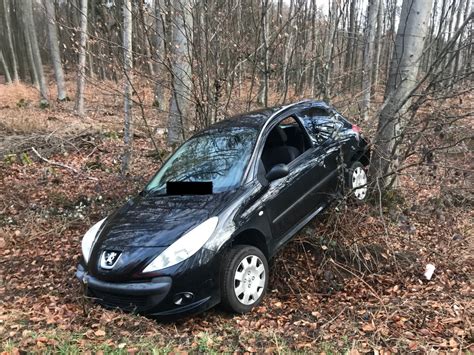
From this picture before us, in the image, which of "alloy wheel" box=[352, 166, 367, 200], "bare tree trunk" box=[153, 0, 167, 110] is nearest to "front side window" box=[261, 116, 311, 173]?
"alloy wheel" box=[352, 166, 367, 200]

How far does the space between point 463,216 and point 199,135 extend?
4.11m

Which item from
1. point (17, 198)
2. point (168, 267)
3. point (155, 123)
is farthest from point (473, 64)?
point (17, 198)

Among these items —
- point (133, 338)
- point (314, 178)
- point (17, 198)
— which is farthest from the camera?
point (17, 198)

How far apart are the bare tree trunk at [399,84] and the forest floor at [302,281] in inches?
18.6

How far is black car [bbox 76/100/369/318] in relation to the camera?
149 inches

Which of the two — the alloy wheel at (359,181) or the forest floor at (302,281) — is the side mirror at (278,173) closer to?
the forest floor at (302,281)

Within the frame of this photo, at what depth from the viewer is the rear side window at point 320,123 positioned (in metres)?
5.64

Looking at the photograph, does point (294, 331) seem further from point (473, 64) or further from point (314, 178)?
point (473, 64)

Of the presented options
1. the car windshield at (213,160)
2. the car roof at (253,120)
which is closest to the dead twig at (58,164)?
the car windshield at (213,160)

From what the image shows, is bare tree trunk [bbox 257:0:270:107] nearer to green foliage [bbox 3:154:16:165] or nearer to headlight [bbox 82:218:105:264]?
headlight [bbox 82:218:105:264]

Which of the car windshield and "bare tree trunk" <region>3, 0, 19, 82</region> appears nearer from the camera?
the car windshield

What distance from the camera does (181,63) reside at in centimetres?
763

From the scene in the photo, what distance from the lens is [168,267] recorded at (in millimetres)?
3742

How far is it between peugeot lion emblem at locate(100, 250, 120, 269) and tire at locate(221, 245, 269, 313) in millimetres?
1046
